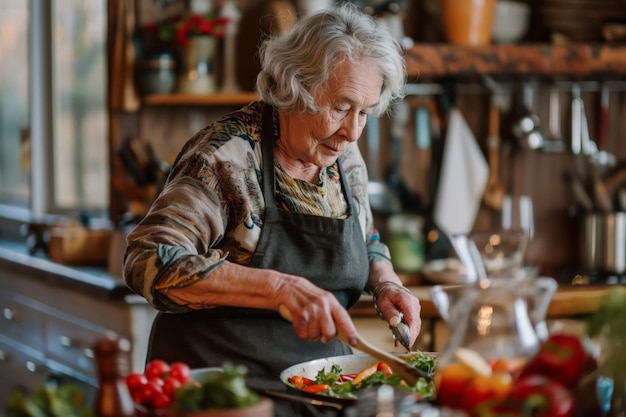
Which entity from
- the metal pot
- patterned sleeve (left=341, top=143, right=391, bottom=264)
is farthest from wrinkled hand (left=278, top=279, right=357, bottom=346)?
the metal pot

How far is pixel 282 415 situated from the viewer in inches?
70.2

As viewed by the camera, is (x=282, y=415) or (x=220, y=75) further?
(x=220, y=75)

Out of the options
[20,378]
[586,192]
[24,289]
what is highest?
[586,192]

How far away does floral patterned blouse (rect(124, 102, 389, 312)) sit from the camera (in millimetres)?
1799

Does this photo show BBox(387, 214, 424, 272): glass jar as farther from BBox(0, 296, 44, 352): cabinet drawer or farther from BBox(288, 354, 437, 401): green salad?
BBox(288, 354, 437, 401): green salad

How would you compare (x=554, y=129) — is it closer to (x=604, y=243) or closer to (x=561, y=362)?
(x=604, y=243)

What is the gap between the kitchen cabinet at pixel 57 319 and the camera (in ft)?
10.9

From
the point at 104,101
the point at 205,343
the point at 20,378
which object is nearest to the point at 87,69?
the point at 104,101

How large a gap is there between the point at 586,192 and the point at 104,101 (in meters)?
2.26

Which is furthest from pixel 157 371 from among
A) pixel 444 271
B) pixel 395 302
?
pixel 444 271

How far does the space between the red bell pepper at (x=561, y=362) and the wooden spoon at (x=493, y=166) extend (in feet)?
8.88

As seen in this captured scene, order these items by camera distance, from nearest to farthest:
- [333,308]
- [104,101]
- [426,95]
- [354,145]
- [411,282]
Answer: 1. [333,308]
2. [354,145]
3. [411,282]
4. [426,95]
5. [104,101]

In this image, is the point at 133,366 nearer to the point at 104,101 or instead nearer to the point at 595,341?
the point at 104,101

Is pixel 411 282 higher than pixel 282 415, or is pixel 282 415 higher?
pixel 282 415
